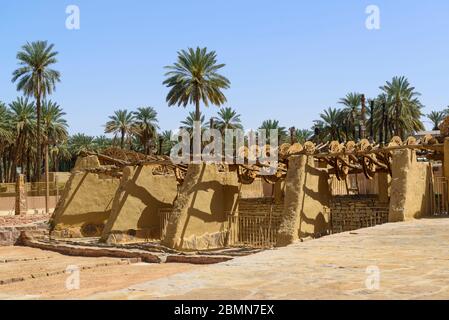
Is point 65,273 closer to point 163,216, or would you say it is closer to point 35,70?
point 163,216

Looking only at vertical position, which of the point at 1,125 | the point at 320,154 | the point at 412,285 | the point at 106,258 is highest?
the point at 1,125

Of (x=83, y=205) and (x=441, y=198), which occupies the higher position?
(x=441, y=198)

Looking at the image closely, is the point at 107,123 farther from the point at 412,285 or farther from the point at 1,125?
the point at 412,285

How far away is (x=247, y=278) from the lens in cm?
533

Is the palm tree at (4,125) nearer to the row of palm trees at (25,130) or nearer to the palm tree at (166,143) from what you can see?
the row of palm trees at (25,130)

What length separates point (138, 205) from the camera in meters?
19.5

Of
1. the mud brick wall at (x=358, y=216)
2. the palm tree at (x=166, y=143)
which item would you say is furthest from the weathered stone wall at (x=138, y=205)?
the palm tree at (x=166, y=143)

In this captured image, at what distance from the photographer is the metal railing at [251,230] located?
17500mm

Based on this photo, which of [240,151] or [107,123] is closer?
[240,151]

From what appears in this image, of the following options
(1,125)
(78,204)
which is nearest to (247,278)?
(78,204)

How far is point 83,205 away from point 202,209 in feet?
23.1

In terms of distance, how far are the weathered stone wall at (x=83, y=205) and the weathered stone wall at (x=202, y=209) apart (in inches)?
251

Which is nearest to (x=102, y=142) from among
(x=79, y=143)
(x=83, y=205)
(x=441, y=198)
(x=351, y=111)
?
(x=79, y=143)
